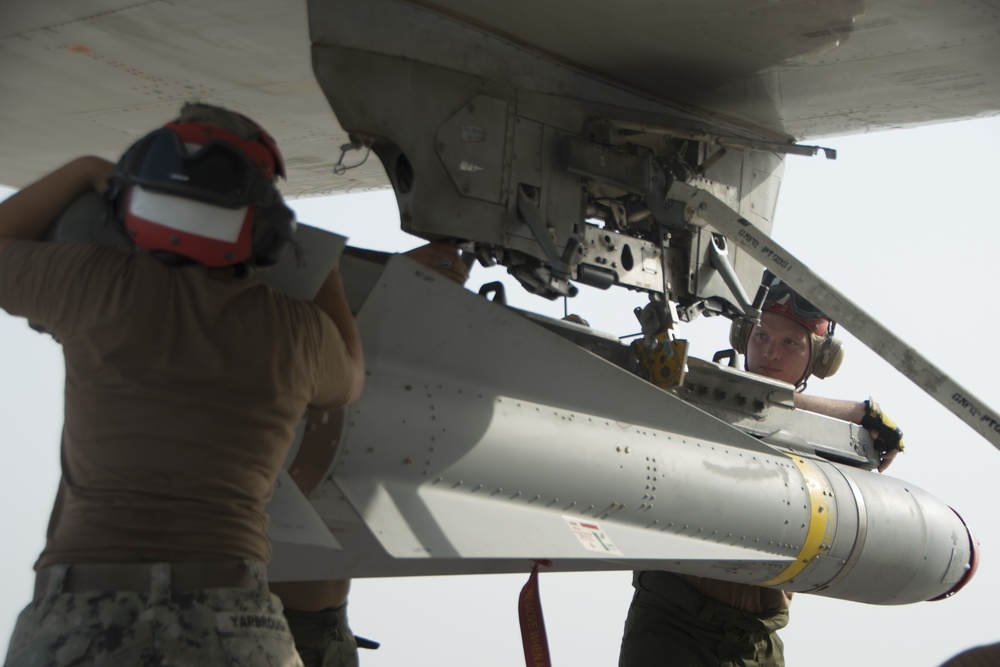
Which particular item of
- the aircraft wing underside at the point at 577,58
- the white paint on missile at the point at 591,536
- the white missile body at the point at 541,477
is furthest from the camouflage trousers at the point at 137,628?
the aircraft wing underside at the point at 577,58

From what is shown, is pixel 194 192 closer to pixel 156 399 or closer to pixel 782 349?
pixel 156 399

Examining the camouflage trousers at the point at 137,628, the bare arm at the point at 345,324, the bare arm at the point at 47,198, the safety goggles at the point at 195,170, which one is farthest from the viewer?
the bare arm at the point at 345,324

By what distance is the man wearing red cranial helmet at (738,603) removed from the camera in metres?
5.59

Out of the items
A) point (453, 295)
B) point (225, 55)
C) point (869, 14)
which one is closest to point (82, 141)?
point (225, 55)

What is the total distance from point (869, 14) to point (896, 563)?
2.69 meters

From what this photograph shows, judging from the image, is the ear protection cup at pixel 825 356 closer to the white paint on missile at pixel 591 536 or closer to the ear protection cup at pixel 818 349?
the ear protection cup at pixel 818 349

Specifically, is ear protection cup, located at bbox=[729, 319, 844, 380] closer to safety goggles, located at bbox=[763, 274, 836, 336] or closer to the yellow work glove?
safety goggles, located at bbox=[763, 274, 836, 336]

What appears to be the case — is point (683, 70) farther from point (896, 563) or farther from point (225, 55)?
point (896, 563)

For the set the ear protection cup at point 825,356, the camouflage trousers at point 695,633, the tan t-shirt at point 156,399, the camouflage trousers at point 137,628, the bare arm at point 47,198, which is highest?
the bare arm at point 47,198

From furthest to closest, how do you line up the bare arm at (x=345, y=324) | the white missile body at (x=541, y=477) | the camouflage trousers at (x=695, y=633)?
the camouflage trousers at (x=695, y=633), the white missile body at (x=541, y=477), the bare arm at (x=345, y=324)

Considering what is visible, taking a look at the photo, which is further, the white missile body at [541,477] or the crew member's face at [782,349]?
the crew member's face at [782,349]

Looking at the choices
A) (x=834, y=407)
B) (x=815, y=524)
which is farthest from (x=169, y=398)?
(x=834, y=407)

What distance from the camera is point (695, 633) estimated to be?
5609 millimetres

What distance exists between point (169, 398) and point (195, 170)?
50 cm
